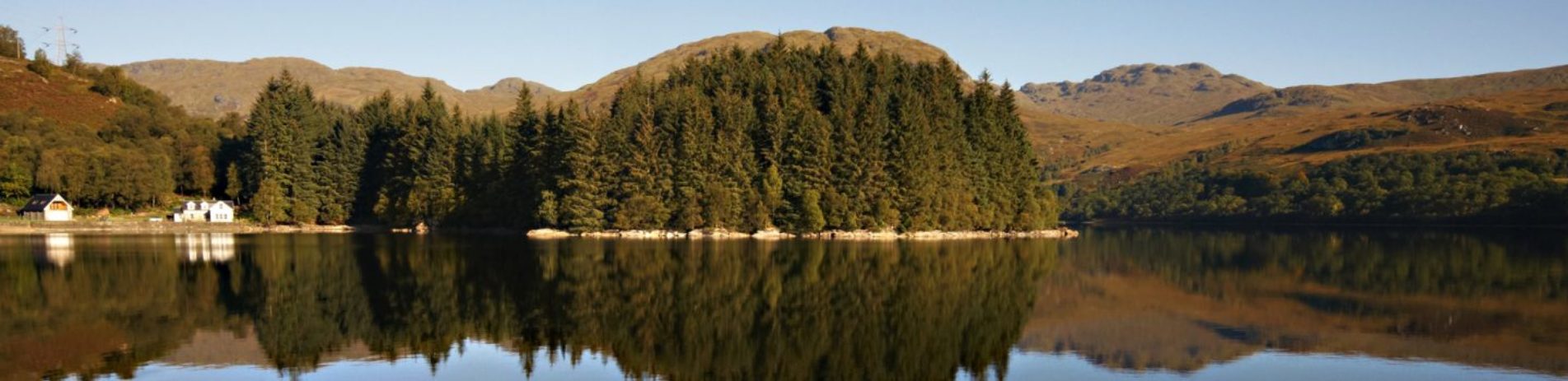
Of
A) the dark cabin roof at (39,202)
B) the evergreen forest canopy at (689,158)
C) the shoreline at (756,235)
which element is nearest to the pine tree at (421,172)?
the evergreen forest canopy at (689,158)

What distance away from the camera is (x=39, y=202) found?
4449 inches

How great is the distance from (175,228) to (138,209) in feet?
52.9

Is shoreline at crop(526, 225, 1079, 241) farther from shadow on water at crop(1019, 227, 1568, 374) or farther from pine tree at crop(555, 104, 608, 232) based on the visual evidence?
shadow on water at crop(1019, 227, 1568, 374)

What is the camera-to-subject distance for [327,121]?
136125 millimetres

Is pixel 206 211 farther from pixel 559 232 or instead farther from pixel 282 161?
pixel 559 232

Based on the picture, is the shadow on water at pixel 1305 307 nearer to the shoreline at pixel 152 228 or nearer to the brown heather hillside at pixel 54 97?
the shoreline at pixel 152 228

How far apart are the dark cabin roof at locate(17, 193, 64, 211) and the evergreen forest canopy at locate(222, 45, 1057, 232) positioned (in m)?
19.0

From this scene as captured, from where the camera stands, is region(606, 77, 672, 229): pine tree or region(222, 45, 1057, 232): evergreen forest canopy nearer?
region(606, 77, 672, 229): pine tree

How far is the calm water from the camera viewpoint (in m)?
29.2

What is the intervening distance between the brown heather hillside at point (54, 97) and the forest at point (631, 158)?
12226 millimetres

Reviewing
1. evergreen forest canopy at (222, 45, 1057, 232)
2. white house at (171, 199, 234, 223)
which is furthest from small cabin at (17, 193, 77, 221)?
evergreen forest canopy at (222, 45, 1057, 232)

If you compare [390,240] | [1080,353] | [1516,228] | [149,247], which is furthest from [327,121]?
[1516,228]

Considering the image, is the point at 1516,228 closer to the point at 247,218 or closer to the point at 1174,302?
the point at 1174,302

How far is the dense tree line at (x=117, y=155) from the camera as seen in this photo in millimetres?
117250
